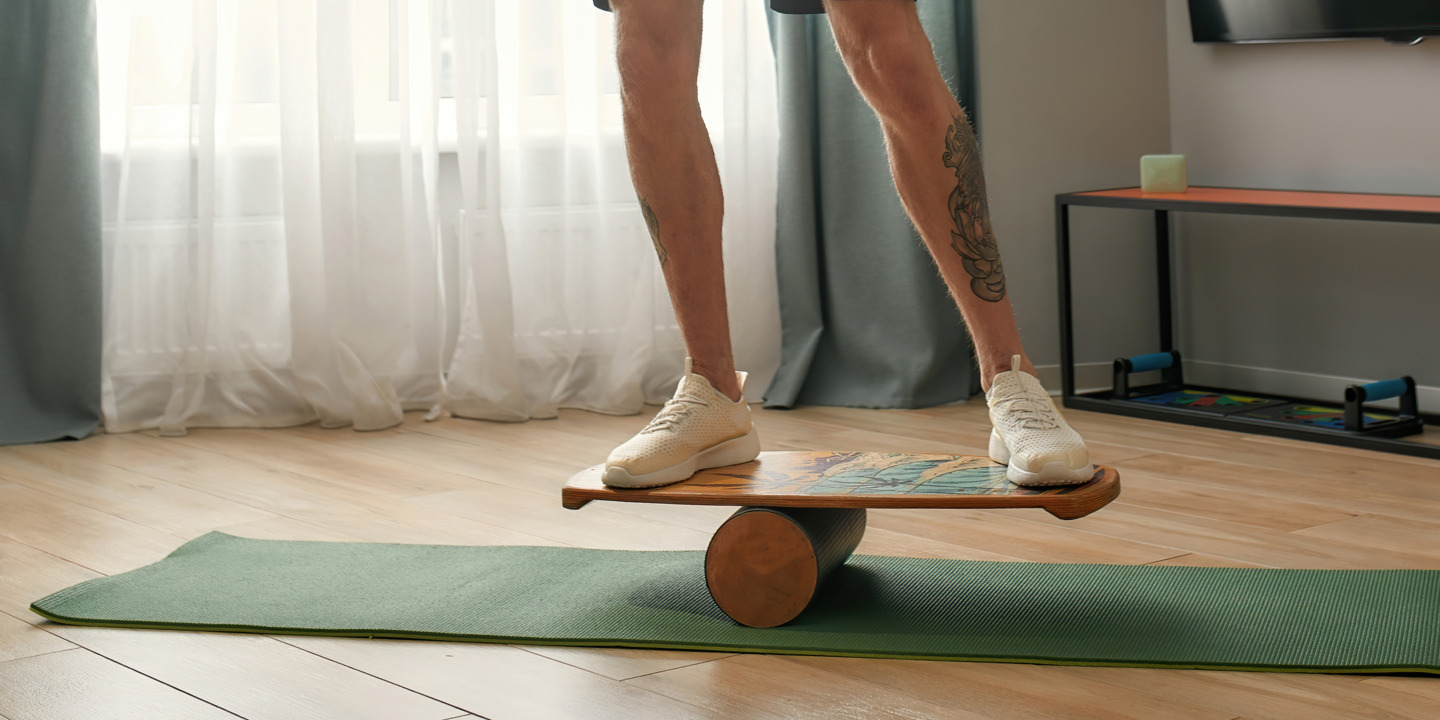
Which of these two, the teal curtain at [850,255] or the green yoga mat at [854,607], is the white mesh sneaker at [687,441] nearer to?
the green yoga mat at [854,607]

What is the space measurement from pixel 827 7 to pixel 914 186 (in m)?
0.23

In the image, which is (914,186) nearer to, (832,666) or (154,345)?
(832,666)

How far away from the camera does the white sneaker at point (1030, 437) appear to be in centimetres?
146

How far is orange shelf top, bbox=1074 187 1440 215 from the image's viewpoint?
2520 mm

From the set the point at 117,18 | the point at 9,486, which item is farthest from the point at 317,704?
the point at 117,18

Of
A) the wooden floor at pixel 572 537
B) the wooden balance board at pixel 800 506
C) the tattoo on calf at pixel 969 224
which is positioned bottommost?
the wooden floor at pixel 572 537

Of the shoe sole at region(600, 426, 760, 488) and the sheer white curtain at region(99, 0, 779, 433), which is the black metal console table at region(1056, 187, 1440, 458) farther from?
the shoe sole at region(600, 426, 760, 488)

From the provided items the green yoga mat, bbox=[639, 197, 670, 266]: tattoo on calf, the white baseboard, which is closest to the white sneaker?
the green yoga mat

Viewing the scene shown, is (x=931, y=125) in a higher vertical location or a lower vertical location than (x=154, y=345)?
higher

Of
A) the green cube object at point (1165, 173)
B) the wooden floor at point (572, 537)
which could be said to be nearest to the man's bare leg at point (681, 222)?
the wooden floor at point (572, 537)

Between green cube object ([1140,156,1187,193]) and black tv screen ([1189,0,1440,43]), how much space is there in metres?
0.32

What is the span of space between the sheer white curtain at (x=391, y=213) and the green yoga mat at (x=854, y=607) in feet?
4.29

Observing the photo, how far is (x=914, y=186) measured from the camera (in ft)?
5.27

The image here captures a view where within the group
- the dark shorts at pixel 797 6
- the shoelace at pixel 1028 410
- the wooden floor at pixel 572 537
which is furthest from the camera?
the dark shorts at pixel 797 6
